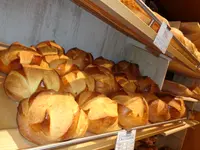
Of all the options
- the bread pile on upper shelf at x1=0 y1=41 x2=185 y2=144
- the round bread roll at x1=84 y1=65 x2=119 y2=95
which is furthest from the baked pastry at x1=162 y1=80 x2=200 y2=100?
the round bread roll at x1=84 y1=65 x2=119 y2=95

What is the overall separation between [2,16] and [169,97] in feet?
3.09

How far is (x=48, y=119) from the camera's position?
1.82 ft

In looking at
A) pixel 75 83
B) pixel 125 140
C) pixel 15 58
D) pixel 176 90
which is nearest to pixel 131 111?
pixel 125 140

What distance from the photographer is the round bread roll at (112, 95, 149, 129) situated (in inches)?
34.2

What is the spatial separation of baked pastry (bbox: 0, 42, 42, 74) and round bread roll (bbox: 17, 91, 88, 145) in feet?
0.59

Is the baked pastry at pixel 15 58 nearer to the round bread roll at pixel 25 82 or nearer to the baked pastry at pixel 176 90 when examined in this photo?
the round bread roll at pixel 25 82

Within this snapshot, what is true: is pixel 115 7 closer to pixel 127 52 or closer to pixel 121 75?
pixel 121 75

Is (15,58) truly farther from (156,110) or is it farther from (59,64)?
(156,110)

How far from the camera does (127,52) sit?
5.51ft

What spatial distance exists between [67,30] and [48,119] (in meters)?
0.73

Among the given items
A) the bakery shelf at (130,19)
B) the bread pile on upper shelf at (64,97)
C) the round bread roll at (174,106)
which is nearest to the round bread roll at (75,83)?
the bread pile on upper shelf at (64,97)

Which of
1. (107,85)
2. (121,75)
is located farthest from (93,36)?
(107,85)

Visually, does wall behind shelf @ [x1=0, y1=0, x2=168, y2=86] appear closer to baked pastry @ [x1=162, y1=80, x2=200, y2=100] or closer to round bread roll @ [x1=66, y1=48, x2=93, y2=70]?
round bread roll @ [x1=66, y1=48, x2=93, y2=70]

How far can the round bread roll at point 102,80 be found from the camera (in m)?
0.96
